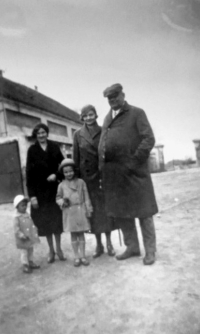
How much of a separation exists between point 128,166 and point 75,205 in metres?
0.83

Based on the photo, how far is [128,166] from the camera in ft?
10.0

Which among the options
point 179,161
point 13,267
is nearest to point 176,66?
point 13,267

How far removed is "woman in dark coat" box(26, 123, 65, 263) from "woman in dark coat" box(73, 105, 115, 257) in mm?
416

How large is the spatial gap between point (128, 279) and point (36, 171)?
172 centimetres

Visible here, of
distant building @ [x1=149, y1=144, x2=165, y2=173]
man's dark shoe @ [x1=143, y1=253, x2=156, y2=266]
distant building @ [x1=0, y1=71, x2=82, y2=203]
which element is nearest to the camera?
man's dark shoe @ [x1=143, y1=253, x2=156, y2=266]

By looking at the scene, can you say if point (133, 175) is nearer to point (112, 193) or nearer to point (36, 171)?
point (112, 193)

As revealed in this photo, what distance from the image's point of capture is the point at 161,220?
16.5 ft

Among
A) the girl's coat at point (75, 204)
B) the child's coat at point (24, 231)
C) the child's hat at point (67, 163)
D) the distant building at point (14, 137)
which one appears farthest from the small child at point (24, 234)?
the distant building at point (14, 137)

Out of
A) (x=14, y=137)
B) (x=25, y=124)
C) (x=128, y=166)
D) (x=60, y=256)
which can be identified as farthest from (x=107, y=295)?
(x=25, y=124)

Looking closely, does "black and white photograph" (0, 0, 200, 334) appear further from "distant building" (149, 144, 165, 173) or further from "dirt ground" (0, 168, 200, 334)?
"distant building" (149, 144, 165, 173)

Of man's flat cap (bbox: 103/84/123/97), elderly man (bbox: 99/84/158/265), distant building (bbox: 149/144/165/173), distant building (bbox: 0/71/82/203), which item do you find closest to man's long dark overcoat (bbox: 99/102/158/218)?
elderly man (bbox: 99/84/158/265)

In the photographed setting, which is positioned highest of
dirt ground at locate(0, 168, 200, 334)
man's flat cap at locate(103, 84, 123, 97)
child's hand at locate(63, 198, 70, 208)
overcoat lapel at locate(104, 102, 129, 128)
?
man's flat cap at locate(103, 84, 123, 97)

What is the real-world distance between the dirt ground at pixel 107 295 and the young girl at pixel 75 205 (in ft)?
0.96

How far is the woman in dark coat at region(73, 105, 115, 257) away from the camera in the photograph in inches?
132
